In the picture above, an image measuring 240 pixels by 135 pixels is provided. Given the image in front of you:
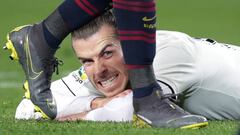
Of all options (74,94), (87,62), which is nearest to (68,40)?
(74,94)

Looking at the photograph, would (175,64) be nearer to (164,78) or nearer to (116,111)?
(164,78)

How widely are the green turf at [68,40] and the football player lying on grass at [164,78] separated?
26 cm

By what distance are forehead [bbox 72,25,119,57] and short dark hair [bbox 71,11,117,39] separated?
2 centimetres

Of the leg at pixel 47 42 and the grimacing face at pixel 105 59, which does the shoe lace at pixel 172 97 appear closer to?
the grimacing face at pixel 105 59

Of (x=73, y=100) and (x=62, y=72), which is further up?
(x=73, y=100)

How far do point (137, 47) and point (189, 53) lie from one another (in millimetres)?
781

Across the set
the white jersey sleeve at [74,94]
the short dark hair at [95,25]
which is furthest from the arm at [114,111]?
the short dark hair at [95,25]

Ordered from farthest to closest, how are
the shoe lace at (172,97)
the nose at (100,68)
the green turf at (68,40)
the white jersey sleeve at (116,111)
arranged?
the nose at (100,68), the white jersey sleeve at (116,111), the shoe lace at (172,97), the green turf at (68,40)

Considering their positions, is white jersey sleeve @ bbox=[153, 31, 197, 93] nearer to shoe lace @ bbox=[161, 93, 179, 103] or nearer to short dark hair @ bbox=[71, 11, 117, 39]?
shoe lace @ bbox=[161, 93, 179, 103]

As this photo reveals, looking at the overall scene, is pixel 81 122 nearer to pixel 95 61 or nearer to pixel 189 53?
pixel 95 61

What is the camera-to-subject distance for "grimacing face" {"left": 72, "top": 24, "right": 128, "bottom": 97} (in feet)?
19.3

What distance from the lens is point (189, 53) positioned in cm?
606

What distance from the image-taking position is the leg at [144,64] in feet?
17.5

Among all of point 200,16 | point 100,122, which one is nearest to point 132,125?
point 100,122
